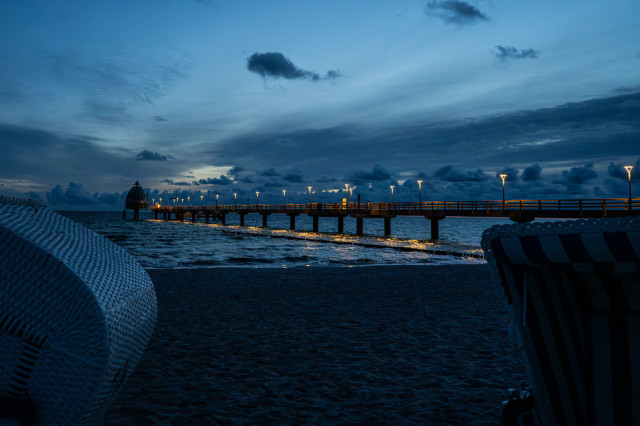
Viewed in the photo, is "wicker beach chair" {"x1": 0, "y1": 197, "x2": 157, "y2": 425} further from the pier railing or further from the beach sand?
the pier railing

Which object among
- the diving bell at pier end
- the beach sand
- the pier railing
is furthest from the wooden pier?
the diving bell at pier end

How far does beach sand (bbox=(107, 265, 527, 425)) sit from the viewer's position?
10.6 feet

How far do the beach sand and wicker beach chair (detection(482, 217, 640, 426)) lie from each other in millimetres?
141

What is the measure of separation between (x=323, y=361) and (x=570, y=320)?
126 inches

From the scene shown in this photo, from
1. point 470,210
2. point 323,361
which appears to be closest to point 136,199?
point 470,210

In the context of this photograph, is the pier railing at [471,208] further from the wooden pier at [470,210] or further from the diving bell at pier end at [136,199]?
the diving bell at pier end at [136,199]

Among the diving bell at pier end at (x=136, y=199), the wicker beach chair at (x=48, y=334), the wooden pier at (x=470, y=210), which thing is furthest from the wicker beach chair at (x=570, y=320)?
the diving bell at pier end at (x=136, y=199)

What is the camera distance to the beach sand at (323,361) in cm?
323

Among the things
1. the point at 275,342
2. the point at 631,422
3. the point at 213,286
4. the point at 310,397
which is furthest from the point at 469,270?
the point at 631,422

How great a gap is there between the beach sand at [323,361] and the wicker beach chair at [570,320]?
14 cm

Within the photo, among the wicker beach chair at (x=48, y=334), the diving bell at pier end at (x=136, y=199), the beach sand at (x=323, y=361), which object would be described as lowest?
the beach sand at (x=323, y=361)

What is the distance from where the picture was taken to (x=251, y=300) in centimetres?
801

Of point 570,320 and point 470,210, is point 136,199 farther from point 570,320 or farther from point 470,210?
point 570,320

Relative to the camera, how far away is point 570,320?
149 centimetres
